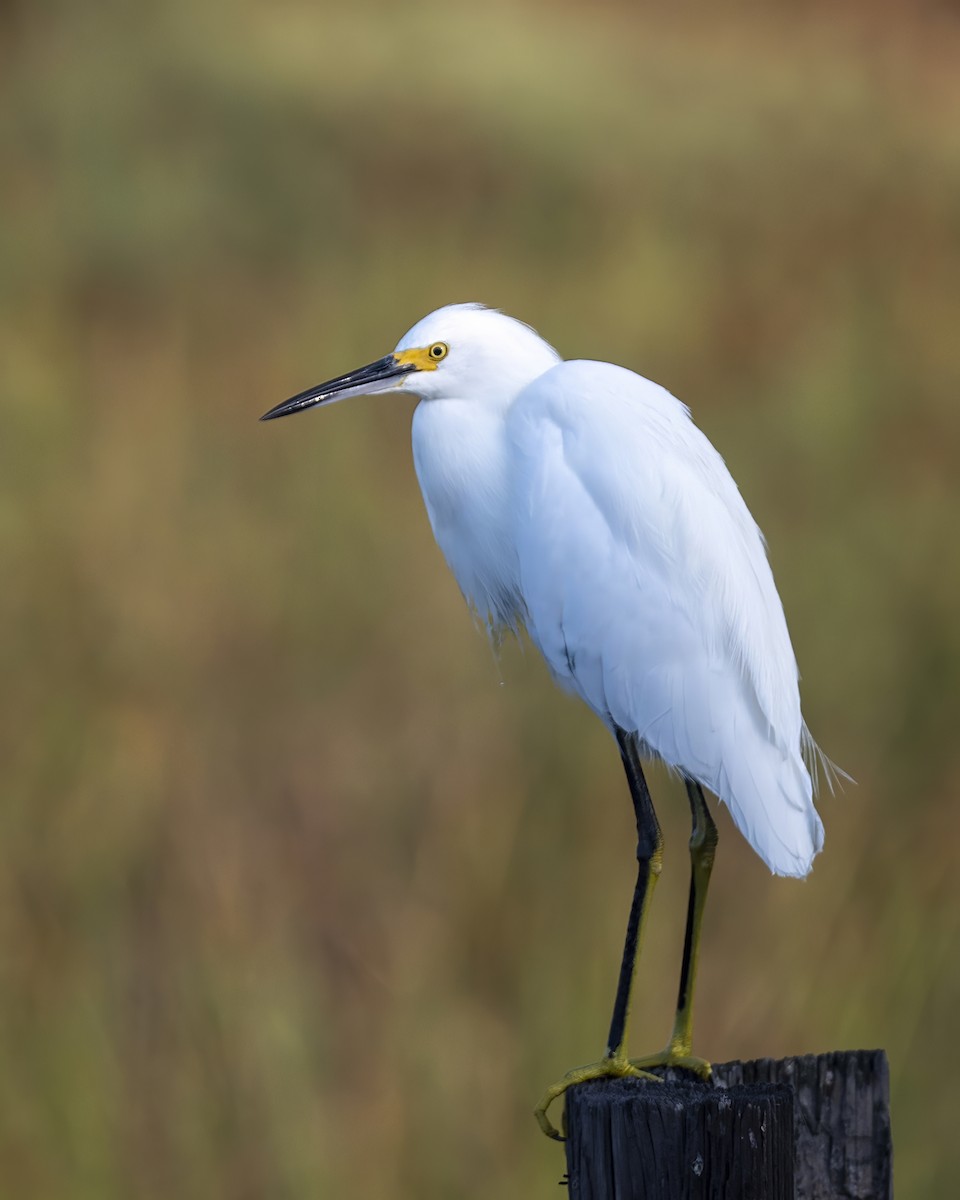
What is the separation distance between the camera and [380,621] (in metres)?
3.11

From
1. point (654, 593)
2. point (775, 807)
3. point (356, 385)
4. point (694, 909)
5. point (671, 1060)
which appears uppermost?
point (356, 385)

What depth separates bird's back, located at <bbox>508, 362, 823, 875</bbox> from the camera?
1688mm

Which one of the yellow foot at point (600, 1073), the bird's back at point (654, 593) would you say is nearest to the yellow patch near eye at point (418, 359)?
the bird's back at point (654, 593)

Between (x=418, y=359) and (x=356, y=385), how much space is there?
0.09m

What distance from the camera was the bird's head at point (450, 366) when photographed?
1763 mm

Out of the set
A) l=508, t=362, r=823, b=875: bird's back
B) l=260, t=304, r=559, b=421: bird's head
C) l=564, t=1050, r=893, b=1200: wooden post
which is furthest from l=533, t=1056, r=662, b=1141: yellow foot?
l=260, t=304, r=559, b=421: bird's head

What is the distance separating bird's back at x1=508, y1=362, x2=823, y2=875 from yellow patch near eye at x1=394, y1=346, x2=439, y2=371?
6.2 inches

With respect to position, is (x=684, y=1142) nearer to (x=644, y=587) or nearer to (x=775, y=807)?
(x=775, y=807)

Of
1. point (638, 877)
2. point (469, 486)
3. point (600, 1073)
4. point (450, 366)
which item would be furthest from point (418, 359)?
point (600, 1073)

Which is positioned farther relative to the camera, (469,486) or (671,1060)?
(469,486)

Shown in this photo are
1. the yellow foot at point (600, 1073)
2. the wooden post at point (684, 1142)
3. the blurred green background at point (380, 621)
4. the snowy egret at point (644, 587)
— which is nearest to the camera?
the wooden post at point (684, 1142)

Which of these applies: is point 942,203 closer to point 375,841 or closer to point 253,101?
point 253,101

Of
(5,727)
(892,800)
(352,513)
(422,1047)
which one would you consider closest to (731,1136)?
(422,1047)

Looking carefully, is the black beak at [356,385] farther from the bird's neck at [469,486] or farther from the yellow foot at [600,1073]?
the yellow foot at [600,1073]
